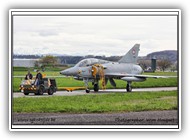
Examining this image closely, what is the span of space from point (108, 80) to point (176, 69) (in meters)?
1.80

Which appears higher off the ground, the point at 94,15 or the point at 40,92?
the point at 94,15

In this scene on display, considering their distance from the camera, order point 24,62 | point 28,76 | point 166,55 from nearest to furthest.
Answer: point 24,62 → point 166,55 → point 28,76

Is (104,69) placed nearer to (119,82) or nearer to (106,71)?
(106,71)

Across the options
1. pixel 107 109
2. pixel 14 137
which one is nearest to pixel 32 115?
pixel 14 137

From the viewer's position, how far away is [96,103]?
46.1ft

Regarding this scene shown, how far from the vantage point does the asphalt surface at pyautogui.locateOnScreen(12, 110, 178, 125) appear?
13.5 meters

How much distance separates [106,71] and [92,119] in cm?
183

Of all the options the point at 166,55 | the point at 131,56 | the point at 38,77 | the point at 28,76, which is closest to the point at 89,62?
the point at 131,56

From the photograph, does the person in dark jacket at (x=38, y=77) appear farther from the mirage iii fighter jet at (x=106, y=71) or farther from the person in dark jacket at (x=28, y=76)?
the mirage iii fighter jet at (x=106, y=71)

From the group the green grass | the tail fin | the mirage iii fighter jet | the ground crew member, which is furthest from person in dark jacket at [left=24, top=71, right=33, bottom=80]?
the tail fin

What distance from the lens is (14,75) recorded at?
44.8 feet

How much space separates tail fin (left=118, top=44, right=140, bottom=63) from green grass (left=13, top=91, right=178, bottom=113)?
0.75 metres

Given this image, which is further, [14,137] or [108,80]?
[108,80]
